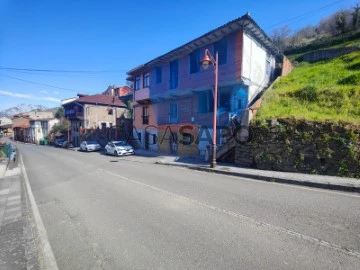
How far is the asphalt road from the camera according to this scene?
3.46 m

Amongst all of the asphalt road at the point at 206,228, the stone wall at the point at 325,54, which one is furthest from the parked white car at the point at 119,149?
the stone wall at the point at 325,54

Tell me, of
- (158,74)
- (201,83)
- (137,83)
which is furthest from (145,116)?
(201,83)

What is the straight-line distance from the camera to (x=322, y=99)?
11.8 meters

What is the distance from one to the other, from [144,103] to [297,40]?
113 ft

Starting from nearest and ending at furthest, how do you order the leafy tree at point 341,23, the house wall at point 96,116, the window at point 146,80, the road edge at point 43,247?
1. the road edge at point 43,247
2. the window at point 146,80
3. the leafy tree at point 341,23
4. the house wall at point 96,116

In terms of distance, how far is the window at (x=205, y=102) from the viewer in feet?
53.8

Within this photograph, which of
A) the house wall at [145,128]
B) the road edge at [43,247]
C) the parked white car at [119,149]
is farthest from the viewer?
the house wall at [145,128]

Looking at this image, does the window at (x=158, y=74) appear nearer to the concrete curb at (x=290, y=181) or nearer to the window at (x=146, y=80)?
the window at (x=146, y=80)

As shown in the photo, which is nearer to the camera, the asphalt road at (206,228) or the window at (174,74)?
the asphalt road at (206,228)

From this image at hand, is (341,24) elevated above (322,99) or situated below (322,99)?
above

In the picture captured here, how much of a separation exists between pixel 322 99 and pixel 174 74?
11790mm

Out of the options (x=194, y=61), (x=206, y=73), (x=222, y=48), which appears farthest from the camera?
(x=194, y=61)

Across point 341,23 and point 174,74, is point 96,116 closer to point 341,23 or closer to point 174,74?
point 174,74

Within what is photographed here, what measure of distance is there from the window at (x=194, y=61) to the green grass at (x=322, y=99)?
5845 mm
